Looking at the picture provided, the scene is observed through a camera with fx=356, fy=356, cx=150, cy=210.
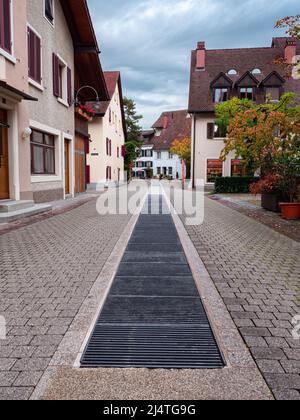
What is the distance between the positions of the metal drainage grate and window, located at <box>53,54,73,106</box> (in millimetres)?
12291

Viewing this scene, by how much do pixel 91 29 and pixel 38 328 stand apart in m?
16.8

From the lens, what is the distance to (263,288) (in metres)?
4.46

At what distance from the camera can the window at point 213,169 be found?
3027 centimetres

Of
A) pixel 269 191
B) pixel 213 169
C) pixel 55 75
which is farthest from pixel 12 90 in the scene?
pixel 213 169

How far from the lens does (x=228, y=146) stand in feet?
61.0

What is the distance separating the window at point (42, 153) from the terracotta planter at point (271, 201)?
28.8 ft

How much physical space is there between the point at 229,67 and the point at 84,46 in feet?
60.6

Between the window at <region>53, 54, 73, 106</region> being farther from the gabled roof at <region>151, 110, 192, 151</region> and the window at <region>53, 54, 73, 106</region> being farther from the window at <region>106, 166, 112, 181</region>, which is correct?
the gabled roof at <region>151, 110, 192, 151</region>

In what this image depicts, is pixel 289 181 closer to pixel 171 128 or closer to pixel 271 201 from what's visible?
pixel 271 201

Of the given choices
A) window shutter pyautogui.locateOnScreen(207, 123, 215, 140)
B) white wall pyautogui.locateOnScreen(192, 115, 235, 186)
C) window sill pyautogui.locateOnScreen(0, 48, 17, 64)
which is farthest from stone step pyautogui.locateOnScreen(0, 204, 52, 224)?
window shutter pyautogui.locateOnScreen(207, 123, 215, 140)

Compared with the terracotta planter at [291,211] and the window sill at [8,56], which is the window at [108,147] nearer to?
the window sill at [8,56]

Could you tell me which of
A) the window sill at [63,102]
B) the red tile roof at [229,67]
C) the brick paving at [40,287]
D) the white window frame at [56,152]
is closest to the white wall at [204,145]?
the red tile roof at [229,67]

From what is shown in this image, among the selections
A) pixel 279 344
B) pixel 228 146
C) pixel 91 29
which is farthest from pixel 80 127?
pixel 279 344
